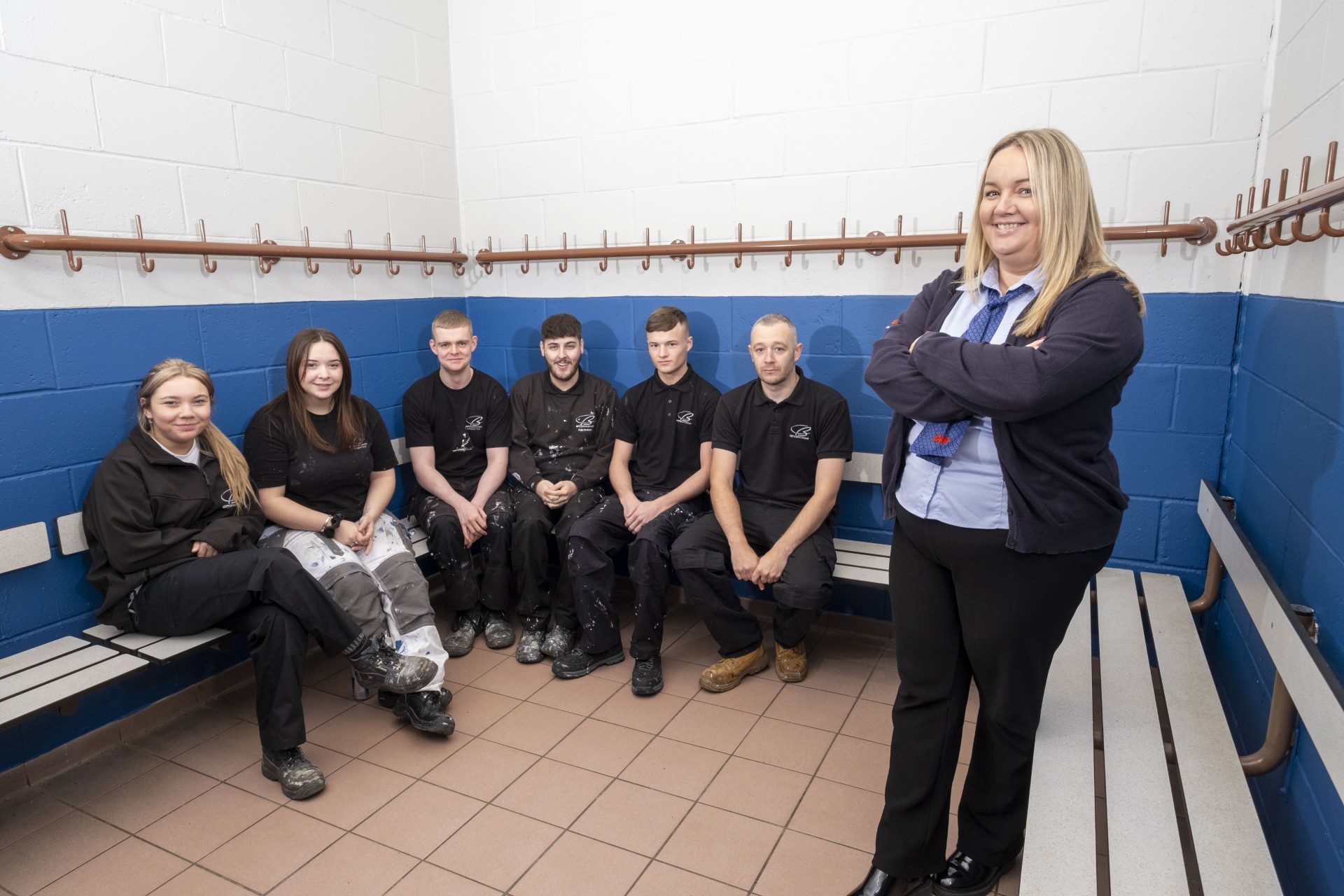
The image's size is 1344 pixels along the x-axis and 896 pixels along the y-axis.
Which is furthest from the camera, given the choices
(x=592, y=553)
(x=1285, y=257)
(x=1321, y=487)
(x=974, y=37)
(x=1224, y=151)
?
(x=592, y=553)

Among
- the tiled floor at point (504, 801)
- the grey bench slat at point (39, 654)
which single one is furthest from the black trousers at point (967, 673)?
the grey bench slat at point (39, 654)

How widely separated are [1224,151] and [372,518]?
2.80 metres

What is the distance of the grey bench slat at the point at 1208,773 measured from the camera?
1.33 meters

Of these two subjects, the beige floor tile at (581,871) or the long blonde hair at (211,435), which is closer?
the beige floor tile at (581,871)

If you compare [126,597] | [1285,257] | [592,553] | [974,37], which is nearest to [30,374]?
[126,597]

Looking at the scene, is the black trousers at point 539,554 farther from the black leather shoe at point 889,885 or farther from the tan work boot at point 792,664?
the black leather shoe at point 889,885

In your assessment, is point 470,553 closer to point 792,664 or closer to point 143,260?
point 792,664

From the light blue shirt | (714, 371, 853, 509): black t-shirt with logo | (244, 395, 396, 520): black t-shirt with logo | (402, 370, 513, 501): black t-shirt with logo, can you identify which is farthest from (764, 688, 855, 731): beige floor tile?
(244, 395, 396, 520): black t-shirt with logo

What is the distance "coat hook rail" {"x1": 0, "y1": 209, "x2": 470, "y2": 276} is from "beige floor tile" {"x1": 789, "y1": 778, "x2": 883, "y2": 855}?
2.38 m

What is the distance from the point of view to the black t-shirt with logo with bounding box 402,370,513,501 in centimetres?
312

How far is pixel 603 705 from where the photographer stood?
257 cm

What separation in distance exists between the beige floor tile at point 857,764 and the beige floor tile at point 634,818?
42 cm

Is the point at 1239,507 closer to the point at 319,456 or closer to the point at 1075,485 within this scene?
the point at 1075,485

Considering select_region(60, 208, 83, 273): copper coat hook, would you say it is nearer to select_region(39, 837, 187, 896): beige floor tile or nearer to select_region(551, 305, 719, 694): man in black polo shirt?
select_region(39, 837, 187, 896): beige floor tile
